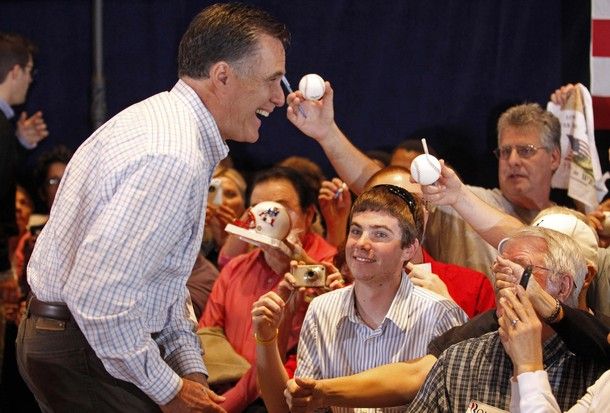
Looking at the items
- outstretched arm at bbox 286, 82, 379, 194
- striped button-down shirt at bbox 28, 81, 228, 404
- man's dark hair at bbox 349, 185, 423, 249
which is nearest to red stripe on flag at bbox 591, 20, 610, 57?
outstretched arm at bbox 286, 82, 379, 194

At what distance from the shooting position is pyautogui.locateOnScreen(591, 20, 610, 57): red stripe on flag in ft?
14.1

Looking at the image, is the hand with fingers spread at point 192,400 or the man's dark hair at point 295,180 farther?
the man's dark hair at point 295,180

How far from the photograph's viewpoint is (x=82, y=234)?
2230mm

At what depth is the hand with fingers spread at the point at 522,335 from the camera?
2.50 meters

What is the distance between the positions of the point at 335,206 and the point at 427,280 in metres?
0.94

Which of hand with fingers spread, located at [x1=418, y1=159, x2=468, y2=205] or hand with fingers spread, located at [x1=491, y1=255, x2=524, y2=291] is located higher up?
hand with fingers spread, located at [x1=418, y1=159, x2=468, y2=205]

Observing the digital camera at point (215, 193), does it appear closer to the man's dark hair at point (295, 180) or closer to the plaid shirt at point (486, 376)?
the man's dark hair at point (295, 180)

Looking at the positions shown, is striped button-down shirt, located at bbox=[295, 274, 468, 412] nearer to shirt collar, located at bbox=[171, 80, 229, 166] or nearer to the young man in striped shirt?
the young man in striped shirt

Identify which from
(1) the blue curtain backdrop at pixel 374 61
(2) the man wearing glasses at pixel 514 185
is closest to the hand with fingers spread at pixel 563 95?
(2) the man wearing glasses at pixel 514 185

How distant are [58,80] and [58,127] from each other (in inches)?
8.6

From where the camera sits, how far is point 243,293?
3.80m

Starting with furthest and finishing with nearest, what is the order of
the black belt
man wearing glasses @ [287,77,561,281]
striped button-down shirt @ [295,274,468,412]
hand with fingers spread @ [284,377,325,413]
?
man wearing glasses @ [287,77,561,281] < striped button-down shirt @ [295,274,468,412] < hand with fingers spread @ [284,377,325,413] < the black belt

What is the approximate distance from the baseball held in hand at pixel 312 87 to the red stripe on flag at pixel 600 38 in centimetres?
130

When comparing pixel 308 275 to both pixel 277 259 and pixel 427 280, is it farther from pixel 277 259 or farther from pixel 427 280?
pixel 277 259
